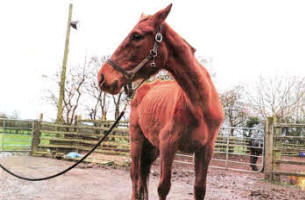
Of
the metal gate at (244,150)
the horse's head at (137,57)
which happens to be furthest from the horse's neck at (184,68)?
the metal gate at (244,150)

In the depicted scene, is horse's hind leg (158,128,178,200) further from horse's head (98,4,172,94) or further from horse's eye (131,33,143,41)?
horse's eye (131,33,143,41)

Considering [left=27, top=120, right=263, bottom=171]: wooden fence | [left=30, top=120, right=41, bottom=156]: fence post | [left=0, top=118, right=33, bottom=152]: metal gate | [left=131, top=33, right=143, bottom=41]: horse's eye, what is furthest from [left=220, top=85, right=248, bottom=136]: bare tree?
[left=131, top=33, right=143, bottom=41]: horse's eye

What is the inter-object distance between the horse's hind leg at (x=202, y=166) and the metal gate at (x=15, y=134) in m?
11.1

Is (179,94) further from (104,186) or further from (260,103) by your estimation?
(260,103)

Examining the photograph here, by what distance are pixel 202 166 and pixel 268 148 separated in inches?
239

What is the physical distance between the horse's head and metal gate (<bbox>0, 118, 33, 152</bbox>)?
37.4ft

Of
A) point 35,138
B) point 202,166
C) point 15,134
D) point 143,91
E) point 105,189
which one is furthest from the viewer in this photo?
point 15,134

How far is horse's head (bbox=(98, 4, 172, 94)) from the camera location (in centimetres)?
196

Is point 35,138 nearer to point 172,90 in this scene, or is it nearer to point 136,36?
point 172,90

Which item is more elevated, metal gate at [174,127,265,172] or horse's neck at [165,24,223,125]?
horse's neck at [165,24,223,125]

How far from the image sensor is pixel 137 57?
207 cm

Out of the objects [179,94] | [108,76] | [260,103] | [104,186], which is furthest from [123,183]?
[260,103]

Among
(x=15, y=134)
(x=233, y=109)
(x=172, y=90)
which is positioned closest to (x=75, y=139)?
(x=15, y=134)

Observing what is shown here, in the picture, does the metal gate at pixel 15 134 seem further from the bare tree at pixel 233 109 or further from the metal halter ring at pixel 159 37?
the bare tree at pixel 233 109
